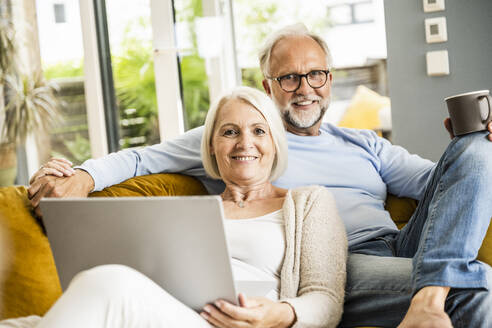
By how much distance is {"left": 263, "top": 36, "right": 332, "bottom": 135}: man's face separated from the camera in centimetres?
209

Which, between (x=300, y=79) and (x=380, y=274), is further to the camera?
(x=300, y=79)

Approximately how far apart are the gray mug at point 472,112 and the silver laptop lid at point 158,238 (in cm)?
74

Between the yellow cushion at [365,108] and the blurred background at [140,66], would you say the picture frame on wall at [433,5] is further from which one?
the yellow cushion at [365,108]

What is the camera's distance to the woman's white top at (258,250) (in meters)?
1.46

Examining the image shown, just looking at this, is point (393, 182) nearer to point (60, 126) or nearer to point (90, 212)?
point (90, 212)

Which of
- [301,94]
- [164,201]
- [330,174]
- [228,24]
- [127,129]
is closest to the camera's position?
[164,201]

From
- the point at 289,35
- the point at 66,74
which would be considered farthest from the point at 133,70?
the point at 289,35

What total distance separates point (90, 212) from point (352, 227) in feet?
3.22

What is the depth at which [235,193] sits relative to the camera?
1721mm

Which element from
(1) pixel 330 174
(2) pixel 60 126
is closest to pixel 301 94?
(1) pixel 330 174

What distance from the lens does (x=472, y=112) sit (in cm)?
138

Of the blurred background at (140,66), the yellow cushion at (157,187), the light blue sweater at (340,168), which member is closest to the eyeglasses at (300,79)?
the light blue sweater at (340,168)

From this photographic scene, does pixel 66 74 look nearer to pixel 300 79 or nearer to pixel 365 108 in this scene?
pixel 365 108

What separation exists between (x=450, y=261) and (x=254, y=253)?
20.2 inches
